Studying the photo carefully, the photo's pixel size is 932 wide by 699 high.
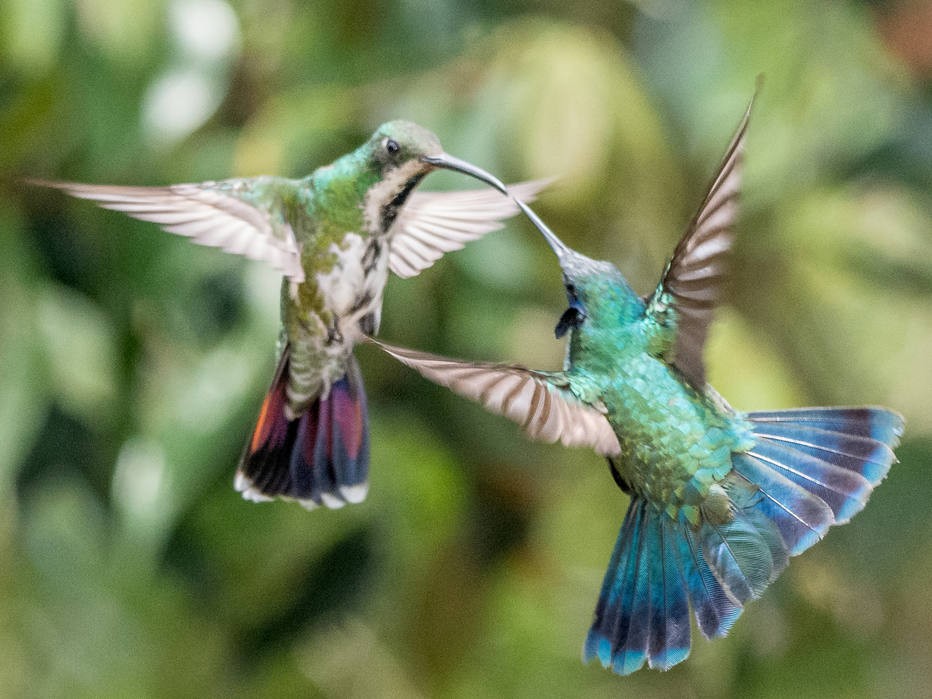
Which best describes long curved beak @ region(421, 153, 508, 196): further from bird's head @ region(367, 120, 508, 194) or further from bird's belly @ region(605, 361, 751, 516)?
bird's belly @ region(605, 361, 751, 516)

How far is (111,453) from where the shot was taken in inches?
52.0

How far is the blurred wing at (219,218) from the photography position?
0.44 m

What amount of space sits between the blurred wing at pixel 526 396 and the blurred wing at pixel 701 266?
0.17ft

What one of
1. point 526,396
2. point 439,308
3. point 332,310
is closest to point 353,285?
point 332,310

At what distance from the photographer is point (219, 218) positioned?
0.48 metres

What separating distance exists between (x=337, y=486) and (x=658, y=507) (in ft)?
0.52

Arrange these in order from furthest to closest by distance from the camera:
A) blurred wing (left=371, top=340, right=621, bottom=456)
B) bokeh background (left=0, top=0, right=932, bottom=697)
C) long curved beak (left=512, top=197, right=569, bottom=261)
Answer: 1. bokeh background (left=0, top=0, right=932, bottom=697)
2. long curved beak (left=512, top=197, right=569, bottom=261)
3. blurred wing (left=371, top=340, right=621, bottom=456)

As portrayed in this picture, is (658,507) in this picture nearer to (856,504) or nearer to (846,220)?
(856,504)

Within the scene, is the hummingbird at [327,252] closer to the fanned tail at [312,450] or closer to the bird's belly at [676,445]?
the fanned tail at [312,450]

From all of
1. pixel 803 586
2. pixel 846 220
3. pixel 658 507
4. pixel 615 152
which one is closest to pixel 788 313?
pixel 846 220

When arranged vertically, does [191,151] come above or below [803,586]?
above

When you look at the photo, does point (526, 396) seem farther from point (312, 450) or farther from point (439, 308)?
point (439, 308)

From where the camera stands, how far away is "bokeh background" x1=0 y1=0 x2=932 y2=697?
1126 millimetres

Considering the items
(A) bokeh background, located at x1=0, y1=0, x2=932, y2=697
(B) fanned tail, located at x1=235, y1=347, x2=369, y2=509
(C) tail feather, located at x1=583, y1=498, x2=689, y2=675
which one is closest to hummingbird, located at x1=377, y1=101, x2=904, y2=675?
(C) tail feather, located at x1=583, y1=498, x2=689, y2=675
